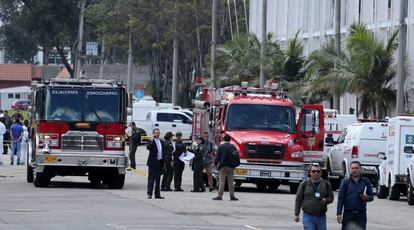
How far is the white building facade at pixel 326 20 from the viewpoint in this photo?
52531mm

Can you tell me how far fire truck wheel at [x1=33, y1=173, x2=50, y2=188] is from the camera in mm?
32750

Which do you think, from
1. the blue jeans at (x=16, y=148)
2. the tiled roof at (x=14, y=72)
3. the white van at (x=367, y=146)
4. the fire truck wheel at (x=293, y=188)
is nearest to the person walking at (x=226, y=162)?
the fire truck wheel at (x=293, y=188)

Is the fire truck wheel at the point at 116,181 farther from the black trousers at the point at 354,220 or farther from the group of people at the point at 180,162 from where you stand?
the black trousers at the point at 354,220

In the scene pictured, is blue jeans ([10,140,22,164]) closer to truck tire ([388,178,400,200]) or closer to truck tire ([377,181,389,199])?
truck tire ([377,181,389,199])

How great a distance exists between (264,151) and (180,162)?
2.29 meters

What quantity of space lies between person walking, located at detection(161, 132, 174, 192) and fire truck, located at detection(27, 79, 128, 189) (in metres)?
1.14

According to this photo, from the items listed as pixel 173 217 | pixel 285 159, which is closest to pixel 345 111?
Answer: pixel 285 159

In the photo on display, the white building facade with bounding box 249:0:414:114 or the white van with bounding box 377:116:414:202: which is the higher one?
the white building facade with bounding box 249:0:414:114

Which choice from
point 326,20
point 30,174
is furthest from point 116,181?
point 326,20

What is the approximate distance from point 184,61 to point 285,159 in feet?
179

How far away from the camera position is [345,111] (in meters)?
60.8

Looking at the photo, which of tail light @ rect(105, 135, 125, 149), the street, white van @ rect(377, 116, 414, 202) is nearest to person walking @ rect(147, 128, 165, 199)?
the street

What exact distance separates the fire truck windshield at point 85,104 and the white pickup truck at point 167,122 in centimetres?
3472

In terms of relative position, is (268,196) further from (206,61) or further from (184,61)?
(184,61)
